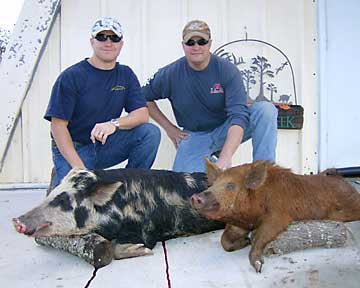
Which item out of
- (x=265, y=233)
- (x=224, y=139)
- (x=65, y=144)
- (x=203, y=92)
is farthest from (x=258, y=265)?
(x=203, y=92)

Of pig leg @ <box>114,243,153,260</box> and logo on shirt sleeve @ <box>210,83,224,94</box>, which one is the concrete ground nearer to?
pig leg @ <box>114,243,153,260</box>

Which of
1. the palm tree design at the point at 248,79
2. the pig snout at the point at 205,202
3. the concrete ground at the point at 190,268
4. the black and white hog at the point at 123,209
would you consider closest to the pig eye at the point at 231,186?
the pig snout at the point at 205,202

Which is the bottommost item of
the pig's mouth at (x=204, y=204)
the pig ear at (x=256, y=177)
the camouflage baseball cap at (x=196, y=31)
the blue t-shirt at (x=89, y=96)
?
the pig's mouth at (x=204, y=204)

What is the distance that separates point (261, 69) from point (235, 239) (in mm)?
2557

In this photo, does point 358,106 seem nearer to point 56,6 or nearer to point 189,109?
point 189,109

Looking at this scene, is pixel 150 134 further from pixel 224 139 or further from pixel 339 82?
pixel 339 82

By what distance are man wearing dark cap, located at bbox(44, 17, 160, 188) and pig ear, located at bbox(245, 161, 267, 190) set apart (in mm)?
1185

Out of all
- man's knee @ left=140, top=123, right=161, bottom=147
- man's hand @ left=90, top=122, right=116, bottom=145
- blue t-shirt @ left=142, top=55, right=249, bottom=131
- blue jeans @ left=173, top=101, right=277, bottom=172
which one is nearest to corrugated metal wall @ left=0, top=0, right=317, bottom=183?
blue t-shirt @ left=142, top=55, right=249, bottom=131

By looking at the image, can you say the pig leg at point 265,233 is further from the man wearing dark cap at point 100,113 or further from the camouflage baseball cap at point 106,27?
the camouflage baseball cap at point 106,27

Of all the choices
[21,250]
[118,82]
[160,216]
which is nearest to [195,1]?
[118,82]

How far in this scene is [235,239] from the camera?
281cm

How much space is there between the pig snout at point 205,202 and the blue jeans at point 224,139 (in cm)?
134

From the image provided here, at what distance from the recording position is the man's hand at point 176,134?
436 centimetres

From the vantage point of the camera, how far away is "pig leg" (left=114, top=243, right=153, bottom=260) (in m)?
2.75
